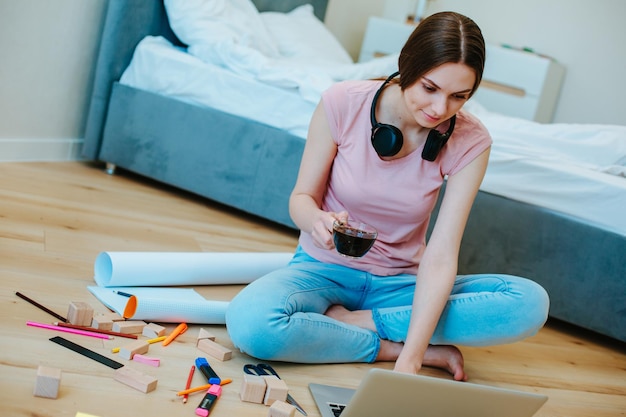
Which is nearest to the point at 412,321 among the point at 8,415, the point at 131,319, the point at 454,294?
the point at 454,294

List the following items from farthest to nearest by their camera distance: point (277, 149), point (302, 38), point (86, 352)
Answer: point (302, 38), point (277, 149), point (86, 352)

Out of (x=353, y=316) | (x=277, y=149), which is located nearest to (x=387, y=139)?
(x=353, y=316)

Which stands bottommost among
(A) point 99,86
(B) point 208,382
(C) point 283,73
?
(B) point 208,382

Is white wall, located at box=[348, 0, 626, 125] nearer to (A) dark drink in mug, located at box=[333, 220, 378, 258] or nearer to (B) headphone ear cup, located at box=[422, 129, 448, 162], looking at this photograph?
(B) headphone ear cup, located at box=[422, 129, 448, 162]

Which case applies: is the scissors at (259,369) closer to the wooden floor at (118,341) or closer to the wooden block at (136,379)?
the wooden floor at (118,341)

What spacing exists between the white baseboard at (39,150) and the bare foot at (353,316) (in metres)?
1.55

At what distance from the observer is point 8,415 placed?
116 centimetres

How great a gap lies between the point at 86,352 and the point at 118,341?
4.6 inches

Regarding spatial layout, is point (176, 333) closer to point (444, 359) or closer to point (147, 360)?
point (147, 360)

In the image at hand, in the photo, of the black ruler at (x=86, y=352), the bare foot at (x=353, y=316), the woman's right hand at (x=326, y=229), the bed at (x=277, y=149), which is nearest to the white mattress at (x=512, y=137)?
the bed at (x=277, y=149)

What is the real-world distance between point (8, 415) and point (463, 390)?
0.72 metres

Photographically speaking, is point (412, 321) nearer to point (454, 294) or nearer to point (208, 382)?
point (454, 294)

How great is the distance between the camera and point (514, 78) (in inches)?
172

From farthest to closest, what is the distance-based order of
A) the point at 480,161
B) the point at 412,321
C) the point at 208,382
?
the point at 480,161
the point at 412,321
the point at 208,382
